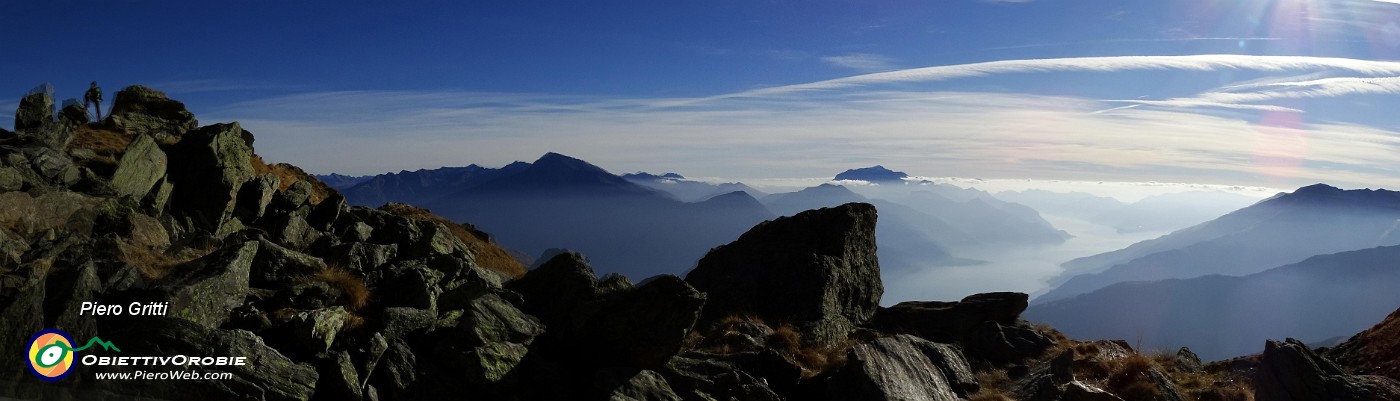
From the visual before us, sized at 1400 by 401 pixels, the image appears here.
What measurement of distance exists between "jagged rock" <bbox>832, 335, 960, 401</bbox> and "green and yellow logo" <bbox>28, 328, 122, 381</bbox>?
17.0 metres

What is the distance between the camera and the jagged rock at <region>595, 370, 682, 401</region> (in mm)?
16250

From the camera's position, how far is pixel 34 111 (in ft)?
106

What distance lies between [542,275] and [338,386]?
8.47 meters

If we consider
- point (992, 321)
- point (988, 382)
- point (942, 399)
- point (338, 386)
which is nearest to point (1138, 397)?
point (988, 382)

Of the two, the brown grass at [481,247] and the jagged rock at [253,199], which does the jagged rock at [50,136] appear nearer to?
the jagged rock at [253,199]

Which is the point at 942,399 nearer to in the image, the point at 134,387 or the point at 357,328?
the point at 357,328

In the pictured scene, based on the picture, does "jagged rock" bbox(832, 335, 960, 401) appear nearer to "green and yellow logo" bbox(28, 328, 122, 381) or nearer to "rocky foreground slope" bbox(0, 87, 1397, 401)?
"rocky foreground slope" bbox(0, 87, 1397, 401)

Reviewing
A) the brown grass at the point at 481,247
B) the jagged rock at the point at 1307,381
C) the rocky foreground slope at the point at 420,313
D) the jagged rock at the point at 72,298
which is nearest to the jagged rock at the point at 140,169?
the rocky foreground slope at the point at 420,313

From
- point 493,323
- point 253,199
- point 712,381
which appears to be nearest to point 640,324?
point 712,381

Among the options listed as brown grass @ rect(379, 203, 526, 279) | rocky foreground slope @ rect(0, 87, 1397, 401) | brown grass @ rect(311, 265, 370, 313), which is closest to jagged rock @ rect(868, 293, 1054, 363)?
rocky foreground slope @ rect(0, 87, 1397, 401)

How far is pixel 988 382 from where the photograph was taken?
2359 cm

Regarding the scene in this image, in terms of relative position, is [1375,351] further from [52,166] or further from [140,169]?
[52,166]

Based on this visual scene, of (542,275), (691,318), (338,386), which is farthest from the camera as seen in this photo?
(542,275)

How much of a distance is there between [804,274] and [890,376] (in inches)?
404
